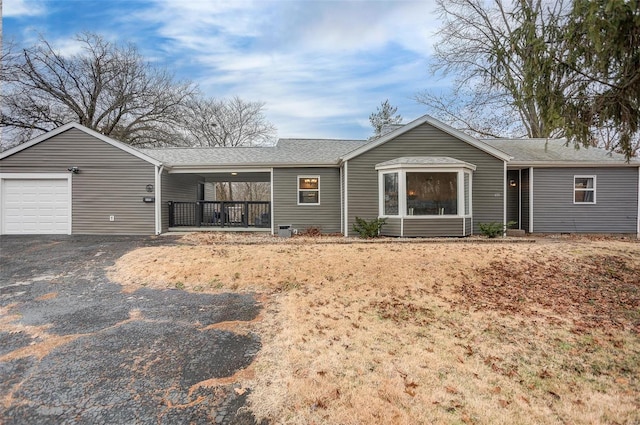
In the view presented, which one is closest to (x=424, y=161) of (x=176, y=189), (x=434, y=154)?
(x=434, y=154)

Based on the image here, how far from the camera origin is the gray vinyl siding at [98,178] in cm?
1141

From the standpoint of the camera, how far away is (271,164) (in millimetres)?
12070

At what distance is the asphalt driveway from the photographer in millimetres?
2482

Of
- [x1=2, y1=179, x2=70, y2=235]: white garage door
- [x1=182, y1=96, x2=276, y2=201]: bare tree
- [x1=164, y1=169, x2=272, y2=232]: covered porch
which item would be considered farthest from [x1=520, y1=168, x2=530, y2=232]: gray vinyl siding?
[x1=182, y1=96, x2=276, y2=201]: bare tree

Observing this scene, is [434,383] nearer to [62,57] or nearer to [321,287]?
[321,287]

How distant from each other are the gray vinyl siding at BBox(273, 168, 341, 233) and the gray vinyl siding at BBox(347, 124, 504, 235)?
1036 millimetres

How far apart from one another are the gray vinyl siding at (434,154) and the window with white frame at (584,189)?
11.1 feet

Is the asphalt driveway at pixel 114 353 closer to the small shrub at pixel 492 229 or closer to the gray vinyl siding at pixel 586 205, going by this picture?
the small shrub at pixel 492 229

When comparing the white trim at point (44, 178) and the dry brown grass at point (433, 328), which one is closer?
the dry brown grass at point (433, 328)

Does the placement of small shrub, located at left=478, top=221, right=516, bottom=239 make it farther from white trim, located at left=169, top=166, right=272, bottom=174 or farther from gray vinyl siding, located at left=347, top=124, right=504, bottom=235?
white trim, located at left=169, top=166, right=272, bottom=174

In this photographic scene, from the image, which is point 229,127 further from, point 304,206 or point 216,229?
point 304,206

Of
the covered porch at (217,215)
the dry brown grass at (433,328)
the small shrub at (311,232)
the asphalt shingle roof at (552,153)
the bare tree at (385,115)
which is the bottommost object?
the dry brown grass at (433,328)

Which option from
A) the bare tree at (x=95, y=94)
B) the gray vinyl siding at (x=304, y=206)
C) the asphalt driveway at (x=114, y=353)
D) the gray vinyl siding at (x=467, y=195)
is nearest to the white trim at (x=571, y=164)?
the gray vinyl siding at (x=467, y=195)

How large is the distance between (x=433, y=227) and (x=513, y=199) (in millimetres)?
4989
